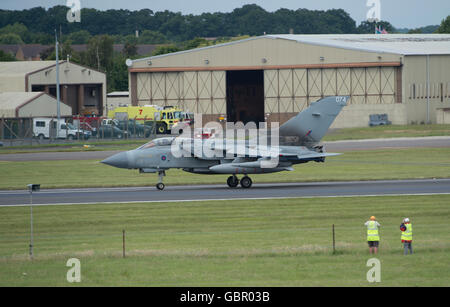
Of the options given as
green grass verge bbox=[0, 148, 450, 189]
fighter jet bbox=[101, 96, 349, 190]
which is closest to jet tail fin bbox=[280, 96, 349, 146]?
fighter jet bbox=[101, 96, 349, 190]

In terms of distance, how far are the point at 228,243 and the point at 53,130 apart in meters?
52.2

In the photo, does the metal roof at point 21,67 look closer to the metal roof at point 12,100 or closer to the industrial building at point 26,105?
the metal roof at point 12,100

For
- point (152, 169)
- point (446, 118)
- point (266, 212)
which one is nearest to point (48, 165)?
point (152, 169)

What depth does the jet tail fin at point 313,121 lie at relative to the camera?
34.0m

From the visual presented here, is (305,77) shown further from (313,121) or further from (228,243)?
(228,243)

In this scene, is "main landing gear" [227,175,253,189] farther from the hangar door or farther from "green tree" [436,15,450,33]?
"green tree" [436,15,450,33]

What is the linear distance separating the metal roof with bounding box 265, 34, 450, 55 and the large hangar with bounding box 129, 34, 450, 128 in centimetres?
24

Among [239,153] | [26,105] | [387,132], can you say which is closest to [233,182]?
[239,153]

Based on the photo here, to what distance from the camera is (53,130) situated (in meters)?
70.0

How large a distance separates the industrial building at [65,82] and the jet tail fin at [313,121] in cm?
5268

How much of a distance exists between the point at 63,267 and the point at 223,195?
15.0 m

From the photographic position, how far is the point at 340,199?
97.1ft

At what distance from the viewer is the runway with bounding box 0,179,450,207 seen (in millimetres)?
30953

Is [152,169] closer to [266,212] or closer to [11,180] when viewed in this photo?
[266,212]
